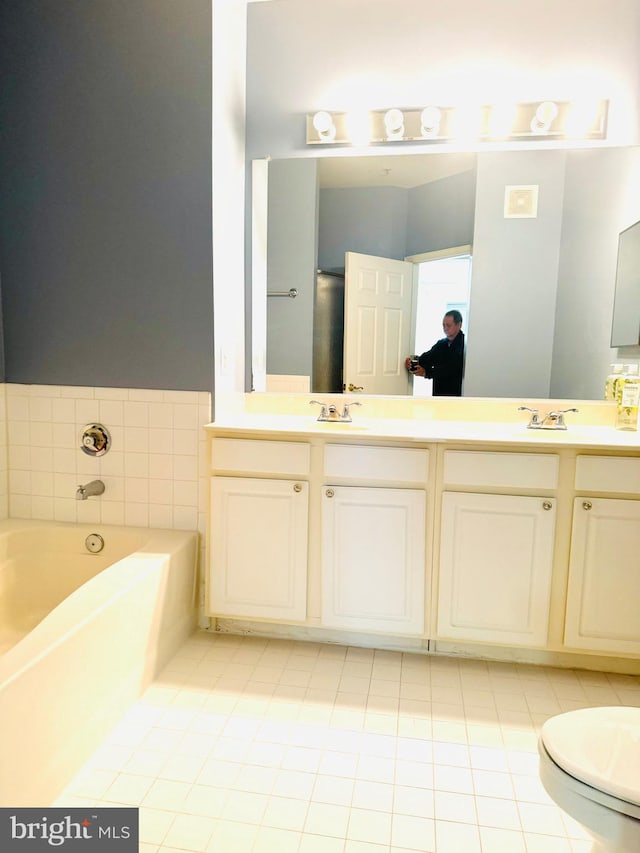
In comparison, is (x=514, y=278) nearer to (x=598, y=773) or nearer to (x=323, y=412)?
(x=323, y=412)

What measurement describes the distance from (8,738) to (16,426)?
4.84ft

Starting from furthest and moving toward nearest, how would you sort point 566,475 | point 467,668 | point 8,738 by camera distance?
point 467,668, point 566,475, point 8,738

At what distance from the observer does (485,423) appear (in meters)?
2.41

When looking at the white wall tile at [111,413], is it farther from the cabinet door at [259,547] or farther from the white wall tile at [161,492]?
the cabinet door at [259,547]

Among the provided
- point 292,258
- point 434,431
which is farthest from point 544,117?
point 434,431

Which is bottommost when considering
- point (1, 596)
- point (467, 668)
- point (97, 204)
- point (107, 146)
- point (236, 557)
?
point (467, 668)

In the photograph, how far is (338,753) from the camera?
5.50 feet

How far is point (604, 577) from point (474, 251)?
1325 mm

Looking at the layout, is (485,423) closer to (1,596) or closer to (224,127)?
(224,127)

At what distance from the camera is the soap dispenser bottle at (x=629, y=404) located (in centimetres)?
224

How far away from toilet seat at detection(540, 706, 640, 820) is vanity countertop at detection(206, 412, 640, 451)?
90 cm

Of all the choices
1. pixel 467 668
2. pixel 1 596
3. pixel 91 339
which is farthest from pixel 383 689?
pixel 91 339

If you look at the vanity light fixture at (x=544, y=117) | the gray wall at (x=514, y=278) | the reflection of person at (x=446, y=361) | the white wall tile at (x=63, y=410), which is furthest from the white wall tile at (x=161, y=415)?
the vanity light fixture at (x=544, y=117)

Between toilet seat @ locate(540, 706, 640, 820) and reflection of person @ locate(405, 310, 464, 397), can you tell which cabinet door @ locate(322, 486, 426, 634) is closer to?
reflection of person @ locate(405, 310, 464, 397)
